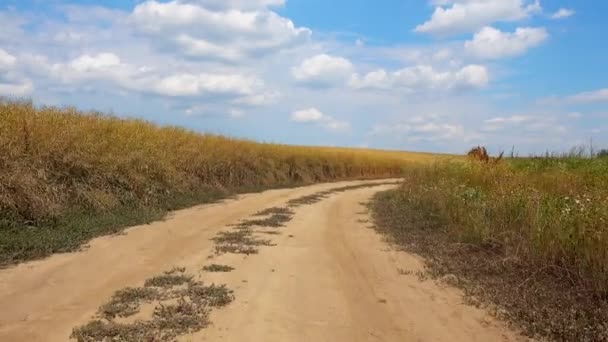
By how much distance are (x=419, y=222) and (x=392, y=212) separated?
2.67 metres

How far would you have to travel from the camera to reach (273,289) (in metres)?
6.94

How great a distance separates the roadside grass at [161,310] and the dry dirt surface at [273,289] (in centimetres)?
13

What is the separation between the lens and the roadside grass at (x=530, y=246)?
6145mm

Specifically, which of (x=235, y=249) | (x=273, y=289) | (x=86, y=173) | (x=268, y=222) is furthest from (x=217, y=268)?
(x=86, y=173)

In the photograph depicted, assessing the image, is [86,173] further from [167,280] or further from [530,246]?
[530,246]

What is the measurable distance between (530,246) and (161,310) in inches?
206

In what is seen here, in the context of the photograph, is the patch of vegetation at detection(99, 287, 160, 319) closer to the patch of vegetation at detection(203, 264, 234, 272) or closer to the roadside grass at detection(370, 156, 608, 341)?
the patch of vegetation at detection(203, 264, 234, 272)

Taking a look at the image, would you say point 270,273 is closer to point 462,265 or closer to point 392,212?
point 462,265

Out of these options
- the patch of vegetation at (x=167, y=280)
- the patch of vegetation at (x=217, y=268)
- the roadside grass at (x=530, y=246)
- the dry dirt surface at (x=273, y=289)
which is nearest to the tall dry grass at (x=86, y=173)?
the dry dirt surface at (x=273, y=289)

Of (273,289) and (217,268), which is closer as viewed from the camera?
(273,289)

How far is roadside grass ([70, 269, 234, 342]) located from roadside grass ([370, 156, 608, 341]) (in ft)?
10.9

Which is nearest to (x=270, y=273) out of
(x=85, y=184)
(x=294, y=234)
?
(x=294, y=234)

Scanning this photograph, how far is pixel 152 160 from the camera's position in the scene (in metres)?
15.9

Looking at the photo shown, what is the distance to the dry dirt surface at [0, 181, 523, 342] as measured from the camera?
5523mm
